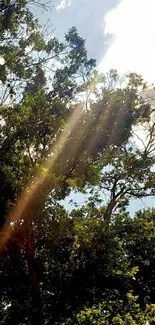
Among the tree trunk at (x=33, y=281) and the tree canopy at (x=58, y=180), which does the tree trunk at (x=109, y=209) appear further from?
the tree trunk at (x=33, y=281)

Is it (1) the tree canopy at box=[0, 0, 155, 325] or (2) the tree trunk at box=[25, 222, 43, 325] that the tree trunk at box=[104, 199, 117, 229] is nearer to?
(1) the tree canopy at box=[0, 0, 155, 325]

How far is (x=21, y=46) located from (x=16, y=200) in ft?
19.5

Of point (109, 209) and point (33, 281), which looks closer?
point (33, 281)

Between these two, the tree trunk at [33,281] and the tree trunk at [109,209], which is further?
the tree trunk at [109,209]

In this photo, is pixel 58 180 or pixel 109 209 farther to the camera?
pixel 109 209

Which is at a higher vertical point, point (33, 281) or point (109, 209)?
point (109, 209)

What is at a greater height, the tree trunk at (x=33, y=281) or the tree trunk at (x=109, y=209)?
the tree trunk at (x=109, y=209)

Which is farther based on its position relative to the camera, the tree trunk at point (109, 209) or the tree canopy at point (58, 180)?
the tree trunk at point (109, 209)

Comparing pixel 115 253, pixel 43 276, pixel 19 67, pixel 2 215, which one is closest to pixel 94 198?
pixel 115 253

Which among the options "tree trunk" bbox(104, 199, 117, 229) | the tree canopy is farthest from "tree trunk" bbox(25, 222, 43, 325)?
"tree trunk" bbox(104, 199, 117, 229)

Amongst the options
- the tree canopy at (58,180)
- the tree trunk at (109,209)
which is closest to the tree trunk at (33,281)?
the tree canopy at (58,180)

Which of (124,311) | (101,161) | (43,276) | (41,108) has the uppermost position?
(41,108)

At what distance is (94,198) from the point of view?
1519cm

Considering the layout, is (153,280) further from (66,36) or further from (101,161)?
(66,36)
